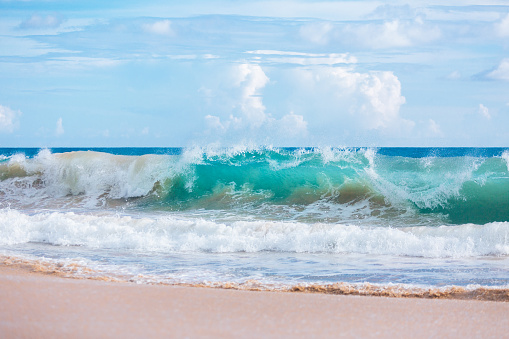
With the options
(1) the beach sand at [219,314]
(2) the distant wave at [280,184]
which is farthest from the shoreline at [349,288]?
(2) the distant wave at [280,184]

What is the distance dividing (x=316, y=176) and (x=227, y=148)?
422 cm

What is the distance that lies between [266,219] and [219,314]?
26.5ft

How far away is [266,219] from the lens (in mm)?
12328

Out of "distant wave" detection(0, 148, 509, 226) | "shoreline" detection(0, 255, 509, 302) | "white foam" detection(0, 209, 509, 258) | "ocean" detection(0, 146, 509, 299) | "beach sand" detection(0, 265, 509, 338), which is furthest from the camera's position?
"distant wave" detection(0, 148, 509, 226)

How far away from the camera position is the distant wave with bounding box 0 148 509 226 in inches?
510

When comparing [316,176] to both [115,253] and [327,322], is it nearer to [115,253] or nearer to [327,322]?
[115,253]

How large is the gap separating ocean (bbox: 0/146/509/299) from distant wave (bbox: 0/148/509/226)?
0.16ft

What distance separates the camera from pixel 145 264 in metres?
7.09

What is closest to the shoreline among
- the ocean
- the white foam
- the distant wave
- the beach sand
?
the ocean

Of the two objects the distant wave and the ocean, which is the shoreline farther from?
the distant wave

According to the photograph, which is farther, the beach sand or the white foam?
the white foam

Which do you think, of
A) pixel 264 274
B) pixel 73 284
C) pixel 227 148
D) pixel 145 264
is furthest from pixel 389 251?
pixel 227 148

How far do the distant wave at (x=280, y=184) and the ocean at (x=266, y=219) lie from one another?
0.16ft

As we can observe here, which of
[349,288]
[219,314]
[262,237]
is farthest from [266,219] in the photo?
[219,314]
